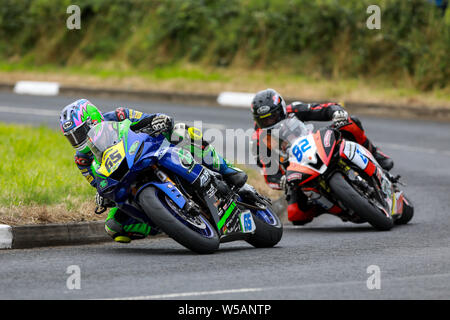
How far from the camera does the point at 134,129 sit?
320 inches

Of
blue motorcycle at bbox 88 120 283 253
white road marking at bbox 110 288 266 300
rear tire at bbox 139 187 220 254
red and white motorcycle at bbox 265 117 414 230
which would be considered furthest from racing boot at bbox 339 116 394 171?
white road marking at bbox 110 288 266 300

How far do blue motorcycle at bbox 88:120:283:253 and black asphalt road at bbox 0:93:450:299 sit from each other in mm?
246

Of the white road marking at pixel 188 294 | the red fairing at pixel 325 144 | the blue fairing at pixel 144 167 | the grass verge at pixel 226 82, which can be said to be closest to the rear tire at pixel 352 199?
the red fairing at pixel 325 144

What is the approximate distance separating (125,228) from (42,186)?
201cm

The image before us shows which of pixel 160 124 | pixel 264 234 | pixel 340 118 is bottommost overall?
pixel 264 234

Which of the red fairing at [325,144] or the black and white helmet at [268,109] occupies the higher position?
the black and white helmet at [268,109]

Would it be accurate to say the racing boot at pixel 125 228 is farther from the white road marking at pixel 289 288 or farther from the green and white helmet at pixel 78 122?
the white road marking at pixel 289 288

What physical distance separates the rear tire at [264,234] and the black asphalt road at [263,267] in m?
0.09

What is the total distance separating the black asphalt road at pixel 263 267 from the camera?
19.5ft

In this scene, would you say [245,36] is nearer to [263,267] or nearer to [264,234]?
[264,234]

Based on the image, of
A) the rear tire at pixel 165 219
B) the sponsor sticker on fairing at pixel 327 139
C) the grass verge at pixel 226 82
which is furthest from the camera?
the grass verge at pixel 226 82

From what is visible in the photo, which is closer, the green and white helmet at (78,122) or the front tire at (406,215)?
the green and white helmet at (78,122)

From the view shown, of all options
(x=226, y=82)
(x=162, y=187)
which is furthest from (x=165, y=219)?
(x=226, y=82)
